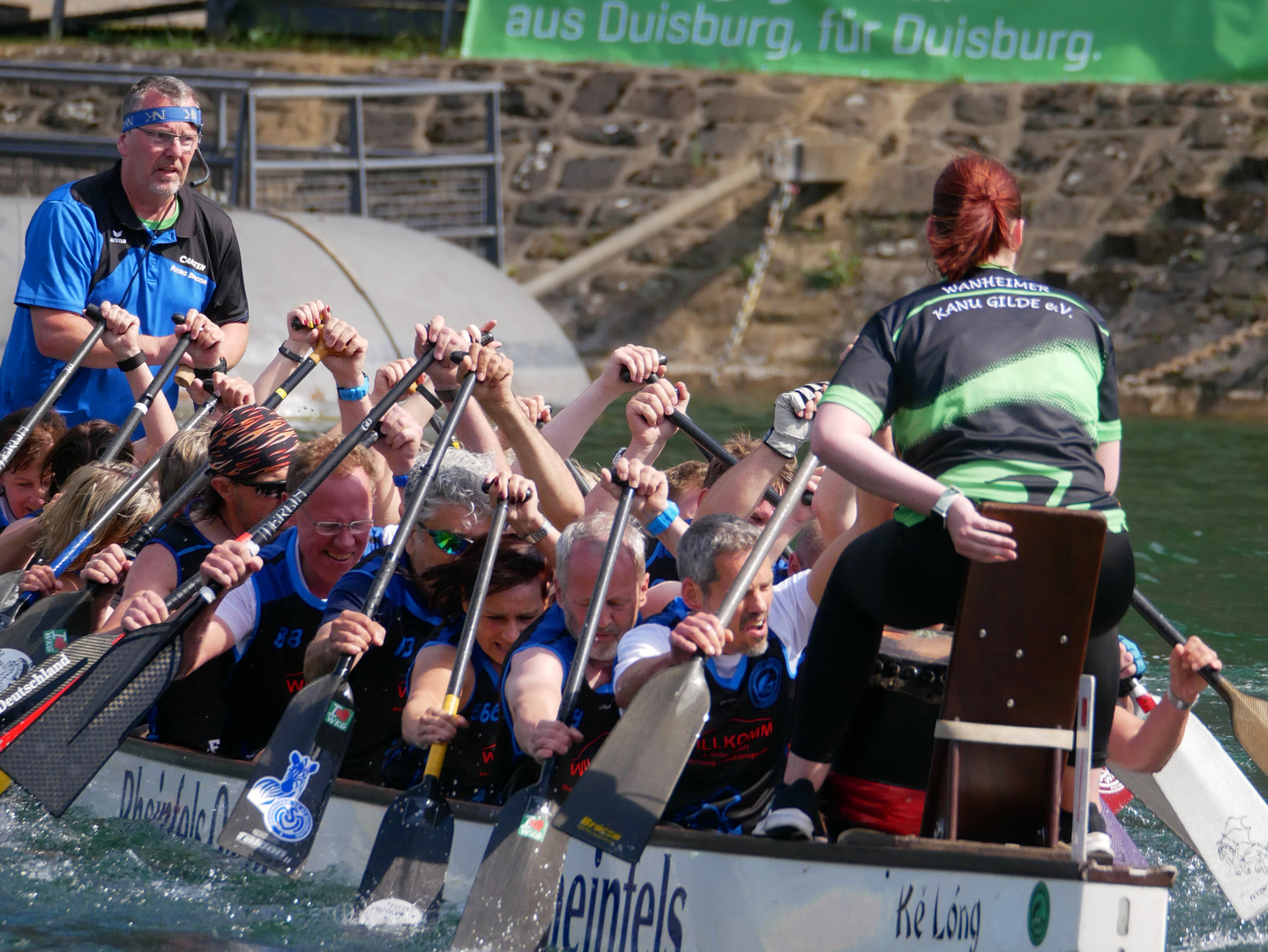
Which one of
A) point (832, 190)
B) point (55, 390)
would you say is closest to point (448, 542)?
point (55, 390)

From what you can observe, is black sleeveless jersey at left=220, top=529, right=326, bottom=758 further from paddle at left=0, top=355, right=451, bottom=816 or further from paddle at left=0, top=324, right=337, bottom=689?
paddle at left=0, top=324, right=337, bottom=689

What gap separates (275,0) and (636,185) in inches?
137

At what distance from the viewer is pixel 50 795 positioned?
3.30 metres

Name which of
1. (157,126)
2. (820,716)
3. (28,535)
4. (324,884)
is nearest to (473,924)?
(324,884)

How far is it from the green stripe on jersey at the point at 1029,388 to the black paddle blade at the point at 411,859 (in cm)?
121

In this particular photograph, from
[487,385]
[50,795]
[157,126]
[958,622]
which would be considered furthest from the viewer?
[157,126]

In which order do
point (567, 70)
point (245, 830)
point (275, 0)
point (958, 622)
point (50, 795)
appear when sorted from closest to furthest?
point (958, 622), point (245, 830), point (50, 795), point (567, 70), point (275, 0)

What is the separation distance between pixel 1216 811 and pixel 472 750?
1.66 metres

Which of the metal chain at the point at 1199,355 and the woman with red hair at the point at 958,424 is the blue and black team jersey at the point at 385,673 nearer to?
the woman with red hair at the point at 958,424

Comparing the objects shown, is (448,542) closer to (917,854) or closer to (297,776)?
(297,776)

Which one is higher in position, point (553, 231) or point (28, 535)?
point (553, 231)

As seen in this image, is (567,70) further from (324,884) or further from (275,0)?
(324,884)

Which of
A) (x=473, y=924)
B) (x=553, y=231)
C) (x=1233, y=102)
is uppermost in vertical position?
(x=1233, y=102)

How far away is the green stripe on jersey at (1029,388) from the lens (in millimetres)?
2529
